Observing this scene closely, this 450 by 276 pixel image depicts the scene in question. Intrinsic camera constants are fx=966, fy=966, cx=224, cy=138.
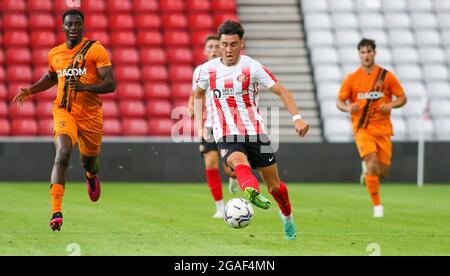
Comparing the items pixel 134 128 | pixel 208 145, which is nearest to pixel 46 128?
pixel 134 128

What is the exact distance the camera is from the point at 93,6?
22.0 m

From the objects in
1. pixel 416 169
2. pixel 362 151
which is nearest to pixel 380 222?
pixel 362 151

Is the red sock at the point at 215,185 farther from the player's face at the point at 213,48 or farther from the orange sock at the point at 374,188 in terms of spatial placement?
the orange sock at the point at 374,188

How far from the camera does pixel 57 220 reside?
905 cm

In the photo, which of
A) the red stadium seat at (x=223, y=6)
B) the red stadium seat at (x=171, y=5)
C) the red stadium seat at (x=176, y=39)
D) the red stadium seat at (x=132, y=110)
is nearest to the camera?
the red stadium seat at (x=132, y=110)

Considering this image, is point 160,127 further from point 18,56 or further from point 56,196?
point 56,196

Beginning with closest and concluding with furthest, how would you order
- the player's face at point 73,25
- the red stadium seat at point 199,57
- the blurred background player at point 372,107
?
the player's face at point 73,25 < the blurred background player at point 372,107 < the red stadium seat at point 199,57

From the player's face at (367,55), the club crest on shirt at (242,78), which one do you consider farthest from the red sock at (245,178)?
the player's face at (367,55)

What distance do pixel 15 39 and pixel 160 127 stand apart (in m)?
3.89

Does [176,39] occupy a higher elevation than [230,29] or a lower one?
higher

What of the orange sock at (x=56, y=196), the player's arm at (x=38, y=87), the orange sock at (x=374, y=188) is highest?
the player's arm at (x=38, y=87)

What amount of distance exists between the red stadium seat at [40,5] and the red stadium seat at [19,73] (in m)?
1.86

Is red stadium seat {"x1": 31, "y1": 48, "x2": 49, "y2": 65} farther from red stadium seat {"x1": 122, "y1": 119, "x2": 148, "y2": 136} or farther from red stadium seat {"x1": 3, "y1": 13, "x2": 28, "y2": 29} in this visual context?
red stadium seat {"x1": 122, "y1": 119, "x2": 148, "y2": 136}

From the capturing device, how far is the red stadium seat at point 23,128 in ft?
64.0
